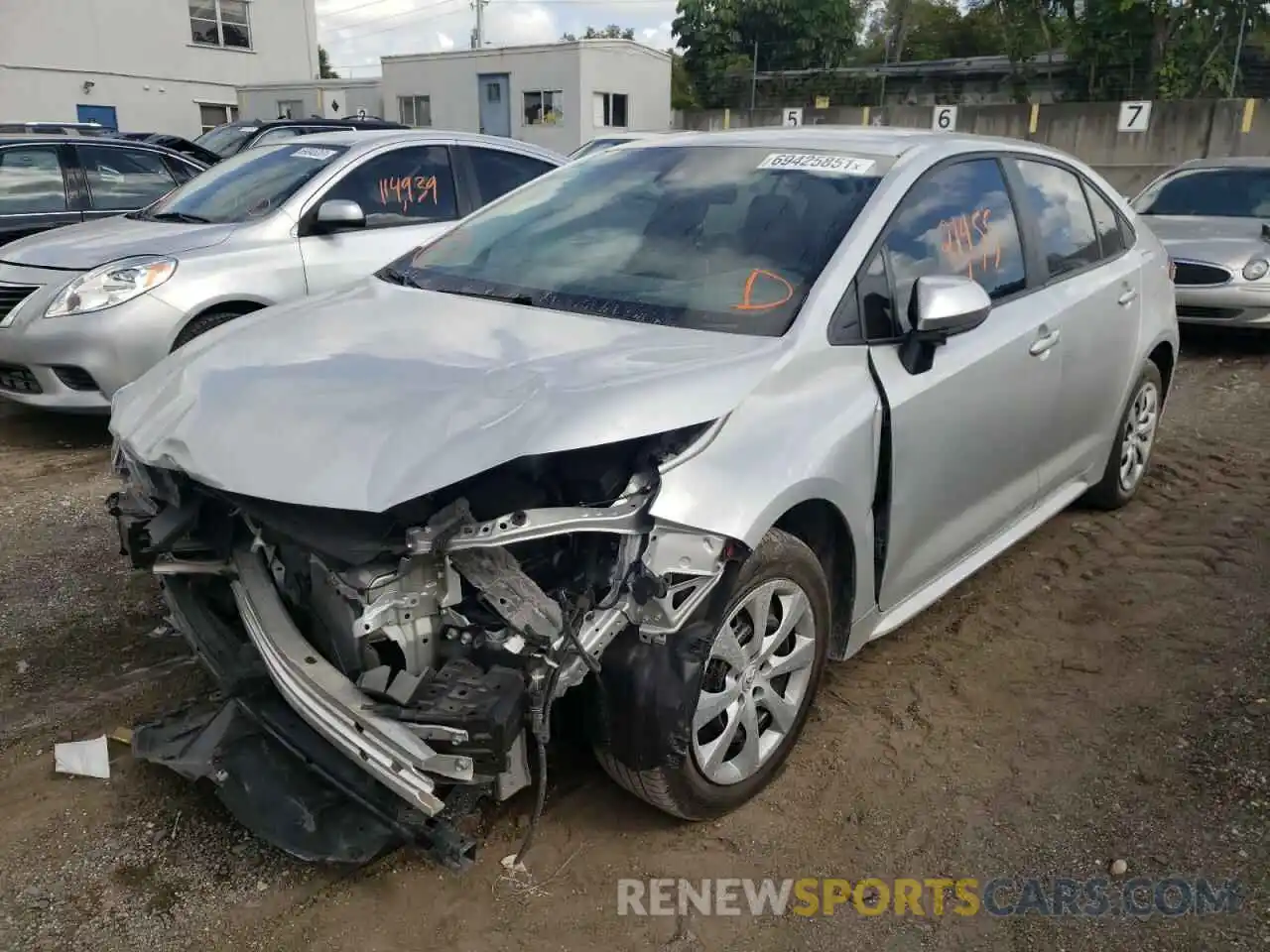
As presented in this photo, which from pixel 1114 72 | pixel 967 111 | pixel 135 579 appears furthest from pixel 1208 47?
pixel 135 579

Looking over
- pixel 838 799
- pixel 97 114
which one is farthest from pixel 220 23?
pixel 838 799

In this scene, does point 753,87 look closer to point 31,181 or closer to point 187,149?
point 187,149

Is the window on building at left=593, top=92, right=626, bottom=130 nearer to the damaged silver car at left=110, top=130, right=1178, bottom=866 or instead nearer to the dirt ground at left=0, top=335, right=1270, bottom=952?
the dirt ground at left=0, top=335, right=1270, bottom=952

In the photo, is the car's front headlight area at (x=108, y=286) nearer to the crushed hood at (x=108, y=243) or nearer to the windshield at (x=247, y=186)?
the crushed hood at (x=108, y=243)

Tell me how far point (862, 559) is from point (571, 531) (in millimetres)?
1052

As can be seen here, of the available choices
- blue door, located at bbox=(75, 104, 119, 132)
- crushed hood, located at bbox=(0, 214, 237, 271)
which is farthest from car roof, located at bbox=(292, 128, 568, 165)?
blue door, located at bbox=(75, 104, 119, 132)

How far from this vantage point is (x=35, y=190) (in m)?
7.57

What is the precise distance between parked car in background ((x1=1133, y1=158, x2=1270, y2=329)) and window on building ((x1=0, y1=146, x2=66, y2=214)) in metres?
8.79

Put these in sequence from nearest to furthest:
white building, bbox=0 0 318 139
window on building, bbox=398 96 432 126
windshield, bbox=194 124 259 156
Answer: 1. windshield, bbox=194 124 259 156
2. white building, bbox=0 0 318 139
3. window on building, bbox=398 96 432 126

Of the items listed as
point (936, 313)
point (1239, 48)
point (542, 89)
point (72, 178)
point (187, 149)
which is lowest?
point (936, 313)

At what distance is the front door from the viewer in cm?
2894

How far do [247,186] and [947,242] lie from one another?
4.55 m

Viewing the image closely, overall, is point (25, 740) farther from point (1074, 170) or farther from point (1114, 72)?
point (1114, 72)


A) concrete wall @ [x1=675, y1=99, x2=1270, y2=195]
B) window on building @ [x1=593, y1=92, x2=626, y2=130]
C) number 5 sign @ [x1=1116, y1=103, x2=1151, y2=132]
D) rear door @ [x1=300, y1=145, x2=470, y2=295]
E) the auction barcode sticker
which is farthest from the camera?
window on building @ [x1=593, y1=92, x2=626, y2=130]
